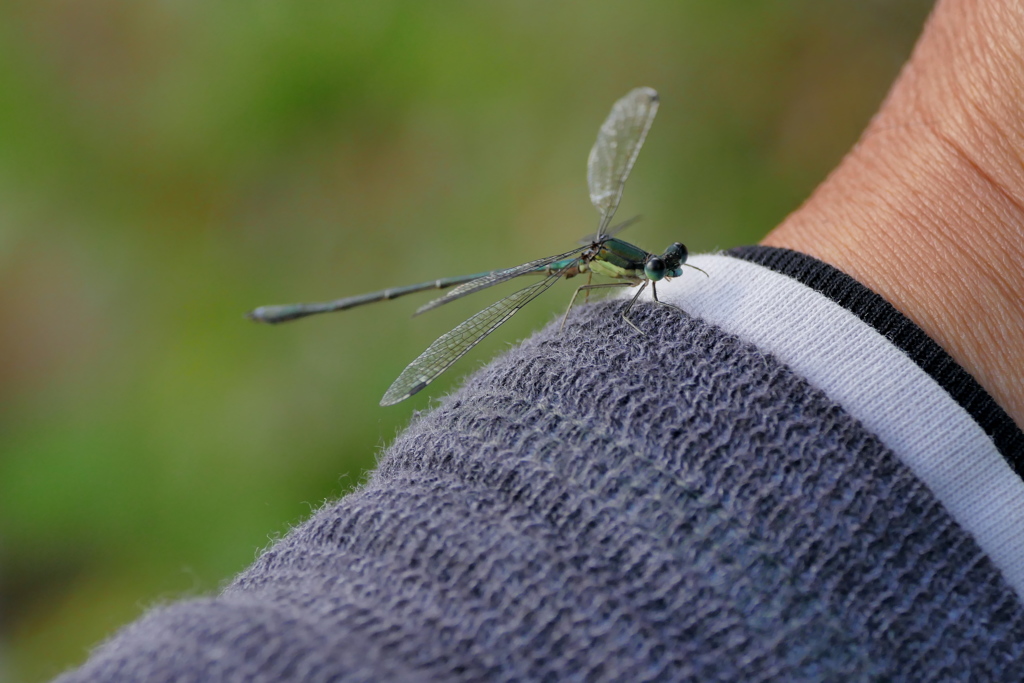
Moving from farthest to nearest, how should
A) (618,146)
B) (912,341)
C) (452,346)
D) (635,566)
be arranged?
1. (618,146)
2. (452,346)
3. (912,341)
4. (635,566)

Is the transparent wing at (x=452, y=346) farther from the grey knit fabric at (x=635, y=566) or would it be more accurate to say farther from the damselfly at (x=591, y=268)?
the grey knit fabric at (x=635, y=566)

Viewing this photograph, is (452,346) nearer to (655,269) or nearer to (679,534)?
(655,269)

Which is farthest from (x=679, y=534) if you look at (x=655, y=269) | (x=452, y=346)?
(x=452, y=346)

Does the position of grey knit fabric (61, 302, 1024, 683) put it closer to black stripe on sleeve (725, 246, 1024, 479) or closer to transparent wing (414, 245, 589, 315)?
black stripe on sleeve (725, 246, 1024, 479)

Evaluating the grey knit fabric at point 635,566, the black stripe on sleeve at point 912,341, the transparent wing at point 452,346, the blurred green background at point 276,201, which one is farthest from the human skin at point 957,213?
the blurred green background at point 276,201

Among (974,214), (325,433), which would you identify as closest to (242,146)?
(325,433)

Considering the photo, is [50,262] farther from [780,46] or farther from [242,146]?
[780,46]
